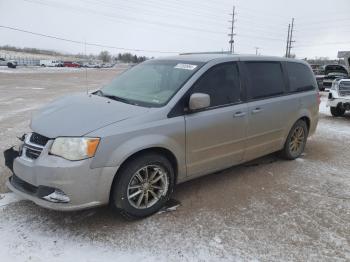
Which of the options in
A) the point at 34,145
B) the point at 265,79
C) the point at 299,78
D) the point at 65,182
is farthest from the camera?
the point at 299,78

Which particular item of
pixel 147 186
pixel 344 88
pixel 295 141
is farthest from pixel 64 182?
pixel 344 88

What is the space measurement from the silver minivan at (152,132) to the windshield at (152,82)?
0.6 inches

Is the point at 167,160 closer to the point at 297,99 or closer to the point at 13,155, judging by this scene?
the point at 13,155

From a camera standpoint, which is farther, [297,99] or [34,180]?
[297,99]

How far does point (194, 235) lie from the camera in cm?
348

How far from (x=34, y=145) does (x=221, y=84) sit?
2337 millimetres

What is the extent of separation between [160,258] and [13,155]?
193cm

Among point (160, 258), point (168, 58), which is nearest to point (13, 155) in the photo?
point (160, 258)

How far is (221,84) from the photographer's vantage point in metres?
4.46

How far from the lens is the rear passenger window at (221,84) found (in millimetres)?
4246

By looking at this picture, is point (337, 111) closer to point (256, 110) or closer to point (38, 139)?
point (256, 110)

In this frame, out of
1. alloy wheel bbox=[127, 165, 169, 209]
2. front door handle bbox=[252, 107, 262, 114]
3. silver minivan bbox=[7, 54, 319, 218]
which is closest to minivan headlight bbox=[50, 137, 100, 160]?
silver minivan bbox=[7, 54, 319, 218]

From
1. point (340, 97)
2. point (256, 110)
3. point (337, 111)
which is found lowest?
point (337, 111)

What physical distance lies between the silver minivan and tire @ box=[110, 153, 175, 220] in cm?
1
